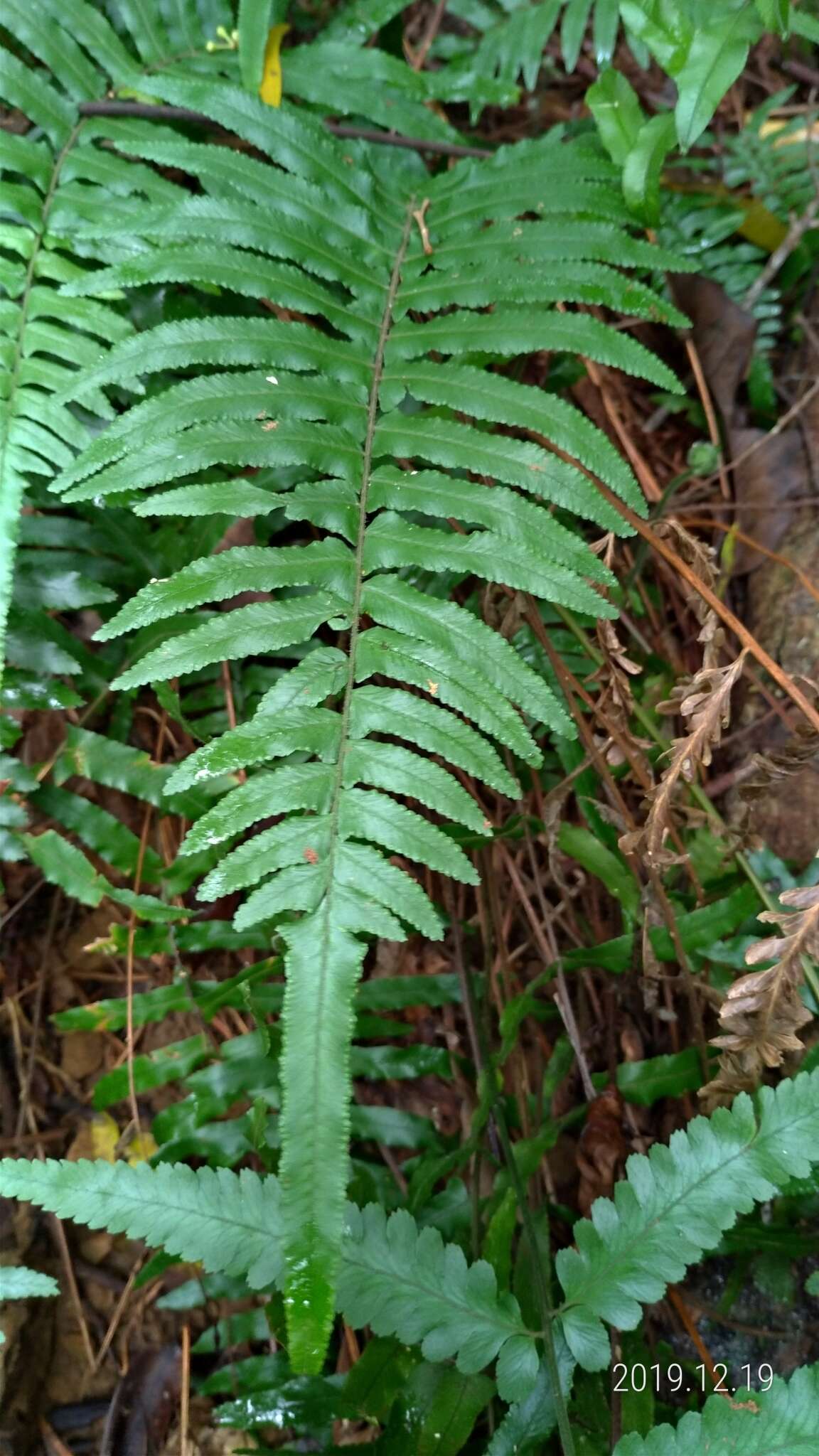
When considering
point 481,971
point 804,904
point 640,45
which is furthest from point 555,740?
point 640,45

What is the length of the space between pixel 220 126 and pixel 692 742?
4.93 feet

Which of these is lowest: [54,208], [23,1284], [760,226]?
[23,1284]

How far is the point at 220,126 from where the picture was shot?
6.08 ft

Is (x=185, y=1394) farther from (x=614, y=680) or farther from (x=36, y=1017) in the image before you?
(x=614, y=680)

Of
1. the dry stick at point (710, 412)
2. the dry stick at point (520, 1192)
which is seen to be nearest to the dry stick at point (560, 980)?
the dry stick at point (520, 1192)

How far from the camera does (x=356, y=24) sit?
1.91 m

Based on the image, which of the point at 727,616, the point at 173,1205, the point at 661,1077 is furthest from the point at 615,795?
the point at 173,1205

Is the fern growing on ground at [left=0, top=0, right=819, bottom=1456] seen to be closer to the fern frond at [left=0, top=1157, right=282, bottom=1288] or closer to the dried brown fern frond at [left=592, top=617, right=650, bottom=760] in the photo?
the fern frond at [left=0, top=1157, right=282, bottom=1288]

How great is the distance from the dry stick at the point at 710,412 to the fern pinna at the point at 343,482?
0.53 m

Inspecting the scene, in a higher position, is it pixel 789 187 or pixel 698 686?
pixel 789 187

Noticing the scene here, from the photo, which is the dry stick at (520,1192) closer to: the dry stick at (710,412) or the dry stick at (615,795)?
the dry stick at (615,795)

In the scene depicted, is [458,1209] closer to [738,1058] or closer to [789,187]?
[738,1058]

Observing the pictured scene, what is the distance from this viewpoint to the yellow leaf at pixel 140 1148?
178 centimetres

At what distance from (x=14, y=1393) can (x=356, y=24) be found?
2611 millimetres
